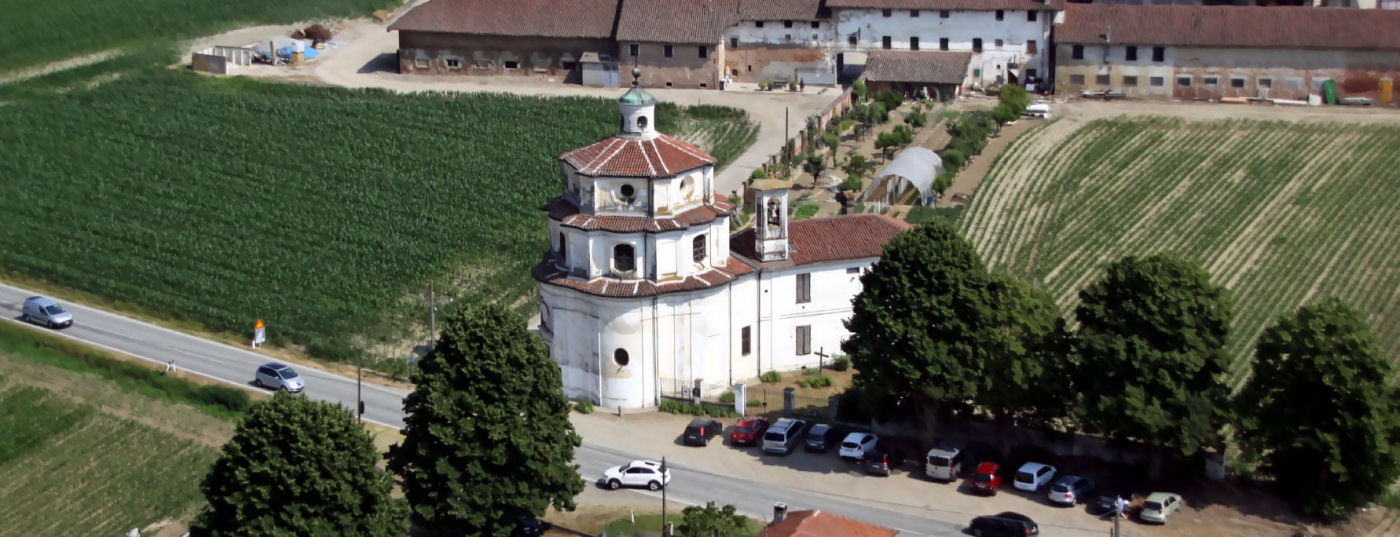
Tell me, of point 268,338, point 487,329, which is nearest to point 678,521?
point 487,329

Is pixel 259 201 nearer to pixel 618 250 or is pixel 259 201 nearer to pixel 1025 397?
pixel 618 250

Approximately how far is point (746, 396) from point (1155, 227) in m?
27.7

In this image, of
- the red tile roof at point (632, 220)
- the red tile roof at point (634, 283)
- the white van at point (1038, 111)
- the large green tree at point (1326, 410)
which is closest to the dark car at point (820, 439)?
the red tile roof at point (634, 283)

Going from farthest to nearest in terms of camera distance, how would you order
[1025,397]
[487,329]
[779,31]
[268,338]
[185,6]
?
1. [185,6]
2. [779,31]
3. [268,338]
4. [1025,397]
5. [487,329]

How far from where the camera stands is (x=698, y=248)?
81.6 m

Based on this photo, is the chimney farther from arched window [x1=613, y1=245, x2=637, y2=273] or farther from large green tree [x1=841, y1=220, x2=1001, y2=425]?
arched window [x1=613, y1=245, x2=637, y2=273]

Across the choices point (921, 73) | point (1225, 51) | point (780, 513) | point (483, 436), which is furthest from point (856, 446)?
point (1225, 51)

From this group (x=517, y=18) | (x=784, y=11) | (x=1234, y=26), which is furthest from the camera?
(x=517, y=18)

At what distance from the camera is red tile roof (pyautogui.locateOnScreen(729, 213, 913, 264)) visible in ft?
277

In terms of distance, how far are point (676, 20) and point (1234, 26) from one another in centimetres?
3063

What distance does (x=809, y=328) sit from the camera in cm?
8531

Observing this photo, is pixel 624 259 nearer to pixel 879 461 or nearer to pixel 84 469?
pixel 879 461

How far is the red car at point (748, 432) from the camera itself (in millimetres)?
77062

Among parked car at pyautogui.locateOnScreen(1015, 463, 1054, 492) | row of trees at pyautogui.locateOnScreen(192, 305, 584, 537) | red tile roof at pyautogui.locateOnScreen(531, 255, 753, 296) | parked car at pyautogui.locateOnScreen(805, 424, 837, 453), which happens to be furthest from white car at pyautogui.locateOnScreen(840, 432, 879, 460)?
row of trees at pyautogui.locateOnScreen(192, 305, 584, 537)
